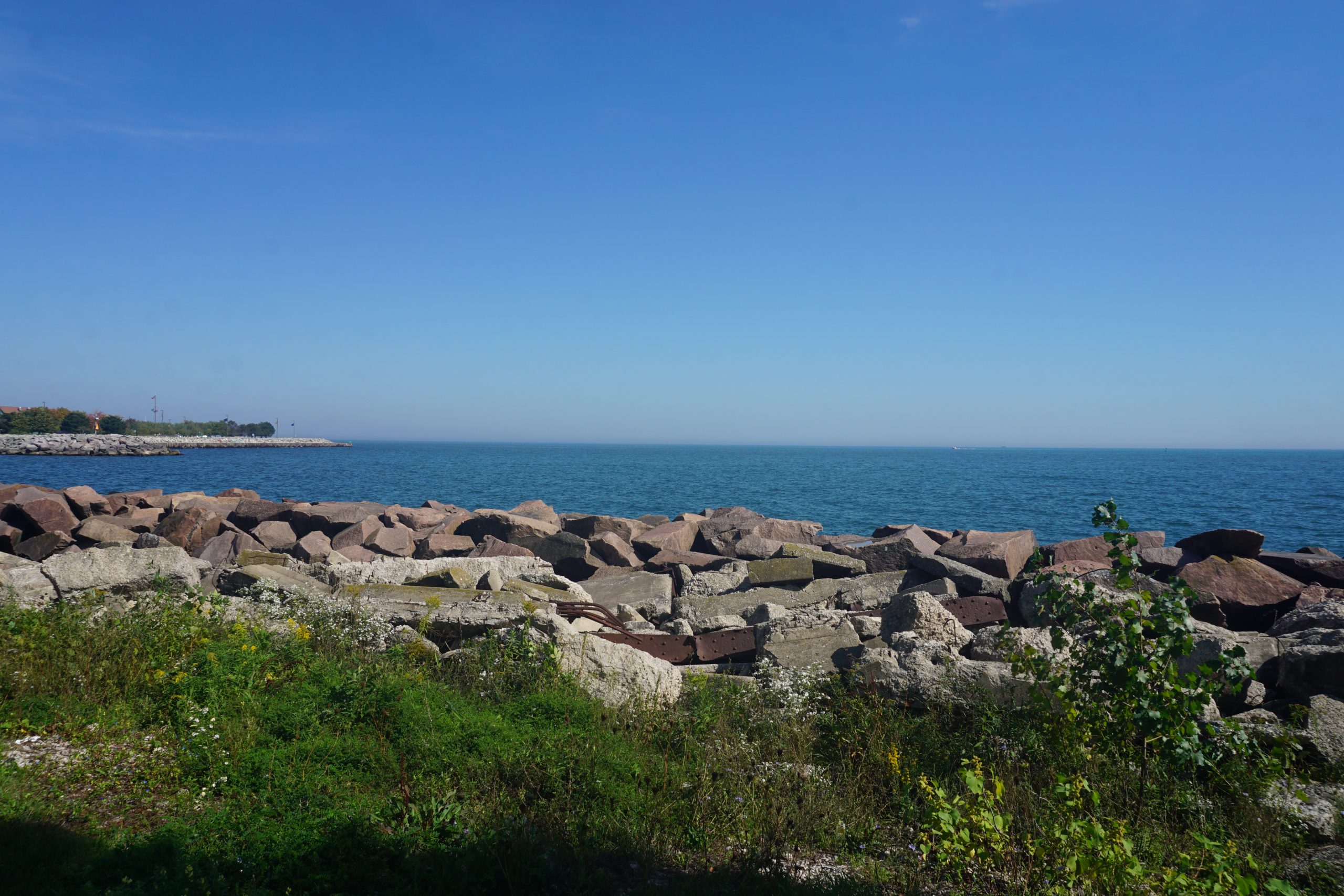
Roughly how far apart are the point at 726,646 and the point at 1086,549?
949cm

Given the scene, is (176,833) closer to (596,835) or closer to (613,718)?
(596,835)

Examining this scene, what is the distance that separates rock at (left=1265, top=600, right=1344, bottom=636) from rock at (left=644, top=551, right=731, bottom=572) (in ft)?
27.6

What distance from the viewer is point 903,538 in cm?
1491

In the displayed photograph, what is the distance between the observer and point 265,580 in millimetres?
8078

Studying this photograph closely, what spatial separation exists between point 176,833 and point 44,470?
69.7 m

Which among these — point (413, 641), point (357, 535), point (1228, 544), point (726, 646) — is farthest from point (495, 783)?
point (357, 535)

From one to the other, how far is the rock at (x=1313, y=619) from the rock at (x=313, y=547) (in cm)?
1585

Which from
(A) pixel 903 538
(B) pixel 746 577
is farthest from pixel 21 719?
(A) pixel 903 538

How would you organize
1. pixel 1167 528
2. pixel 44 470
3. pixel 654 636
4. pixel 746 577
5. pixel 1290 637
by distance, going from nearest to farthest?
pixel 1290 637 < pixel 654 636 < pixel 746 577 < pixel 1167 528 < pixel 44 470

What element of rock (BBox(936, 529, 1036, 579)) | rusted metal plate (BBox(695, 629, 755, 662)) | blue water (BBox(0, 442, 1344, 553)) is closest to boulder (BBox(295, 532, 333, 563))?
rusted metal plate (BBox(695, 629, 755, 662))

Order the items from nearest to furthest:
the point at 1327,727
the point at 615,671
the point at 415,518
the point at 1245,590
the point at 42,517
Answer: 1. the point at 1327,727
2. the point at 615,671
3. the point at 1245,590
4. the point at 42,517
5. the point at 415,518

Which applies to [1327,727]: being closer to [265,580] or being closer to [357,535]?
[265,580]

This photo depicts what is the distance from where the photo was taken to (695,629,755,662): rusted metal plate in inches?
297

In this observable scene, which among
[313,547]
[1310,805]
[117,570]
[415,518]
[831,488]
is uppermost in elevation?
[117,570]
